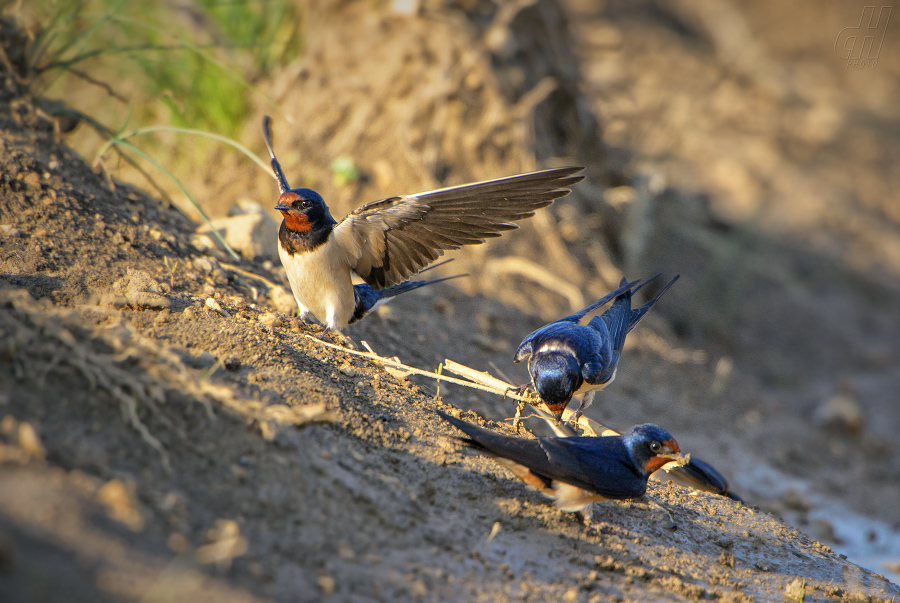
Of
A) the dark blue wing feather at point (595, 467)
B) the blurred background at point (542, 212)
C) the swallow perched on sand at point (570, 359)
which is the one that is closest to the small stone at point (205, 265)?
the blurred background at point (542, 212)

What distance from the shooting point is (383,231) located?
135 inches

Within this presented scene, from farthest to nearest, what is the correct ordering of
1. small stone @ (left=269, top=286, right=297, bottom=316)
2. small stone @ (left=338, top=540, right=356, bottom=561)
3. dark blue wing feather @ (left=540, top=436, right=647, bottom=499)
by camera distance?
small stone @ (left=269, top=286, right=297, bottom=316), dark blue wing feather @ (left=540, top=436, right=647, bottom=499), small stone @ (left=338, top=540, right=356, bottom=561)

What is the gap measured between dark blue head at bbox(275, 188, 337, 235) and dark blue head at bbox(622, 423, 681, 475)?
1783 mm

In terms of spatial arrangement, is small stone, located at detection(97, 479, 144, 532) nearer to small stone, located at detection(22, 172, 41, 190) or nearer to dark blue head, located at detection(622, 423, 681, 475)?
dark blue head, located at detection(622, 423, 681, 475)

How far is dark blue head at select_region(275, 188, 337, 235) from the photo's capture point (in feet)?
11.3

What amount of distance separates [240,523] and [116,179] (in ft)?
9.37

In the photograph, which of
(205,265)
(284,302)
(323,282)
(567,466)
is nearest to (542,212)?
(284,302)

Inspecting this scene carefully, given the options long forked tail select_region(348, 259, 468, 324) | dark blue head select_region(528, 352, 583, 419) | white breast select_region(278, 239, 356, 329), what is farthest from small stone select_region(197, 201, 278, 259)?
dark blue head select_region(528, 352, 583, 419)

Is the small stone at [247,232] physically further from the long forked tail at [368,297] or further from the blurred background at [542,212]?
the long forked tail at [368,297]

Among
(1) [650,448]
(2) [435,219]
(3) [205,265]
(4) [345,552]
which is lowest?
(4) [345,552]

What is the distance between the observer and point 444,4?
6.16 meters

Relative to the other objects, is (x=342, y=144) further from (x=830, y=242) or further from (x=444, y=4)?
(x=830, y=242)

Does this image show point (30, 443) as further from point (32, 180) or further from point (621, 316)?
point (621, 316)

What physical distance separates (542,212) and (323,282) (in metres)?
3.08
